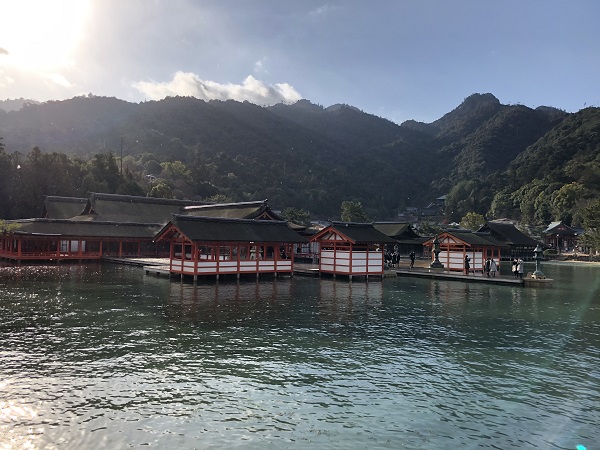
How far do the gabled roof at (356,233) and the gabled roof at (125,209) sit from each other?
92.2 ft

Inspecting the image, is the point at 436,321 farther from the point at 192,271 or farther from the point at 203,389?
the point at 192,271

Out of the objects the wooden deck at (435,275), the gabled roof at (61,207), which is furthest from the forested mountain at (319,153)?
the wooden deck at (435,275)

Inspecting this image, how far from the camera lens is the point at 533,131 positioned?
167m

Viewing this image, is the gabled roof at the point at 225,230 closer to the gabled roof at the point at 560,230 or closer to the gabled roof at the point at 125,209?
the gabled roof at the point at 125,209

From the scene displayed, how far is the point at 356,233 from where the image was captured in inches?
1364

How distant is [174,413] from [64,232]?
131 feet

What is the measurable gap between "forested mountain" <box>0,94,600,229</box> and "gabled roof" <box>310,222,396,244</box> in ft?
224

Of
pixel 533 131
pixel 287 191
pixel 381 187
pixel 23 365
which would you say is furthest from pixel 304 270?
pixel 533 131

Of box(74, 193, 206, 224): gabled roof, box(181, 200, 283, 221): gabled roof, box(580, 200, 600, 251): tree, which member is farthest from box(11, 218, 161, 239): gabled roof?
box(580, 200, 600, 251): tree

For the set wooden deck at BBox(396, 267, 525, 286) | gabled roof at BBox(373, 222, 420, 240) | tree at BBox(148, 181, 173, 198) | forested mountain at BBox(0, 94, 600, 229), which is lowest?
wooden deck at BBox(396, 267, 525, 286)

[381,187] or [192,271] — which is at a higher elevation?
[381,187]

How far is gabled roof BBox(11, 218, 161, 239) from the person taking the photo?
4253 centimetres

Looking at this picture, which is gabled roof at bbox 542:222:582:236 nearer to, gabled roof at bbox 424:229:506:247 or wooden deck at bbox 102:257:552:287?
gabled roof at bbox 424:229:506:247

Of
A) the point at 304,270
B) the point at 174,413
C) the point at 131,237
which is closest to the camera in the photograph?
the point at 174,413
